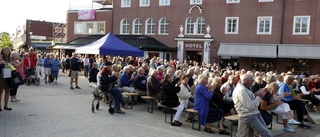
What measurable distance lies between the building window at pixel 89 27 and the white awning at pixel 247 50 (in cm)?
1563

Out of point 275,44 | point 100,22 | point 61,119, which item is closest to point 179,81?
point 61,119

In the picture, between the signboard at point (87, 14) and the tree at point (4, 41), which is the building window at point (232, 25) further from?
the tree at point (4, 41)

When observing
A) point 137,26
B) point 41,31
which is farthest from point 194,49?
point 41,31

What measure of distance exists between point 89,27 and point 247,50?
20290mm

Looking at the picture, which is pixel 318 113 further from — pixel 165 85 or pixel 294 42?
pixel 294 42

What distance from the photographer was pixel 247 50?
26484 mm

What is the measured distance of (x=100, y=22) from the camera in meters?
36.4

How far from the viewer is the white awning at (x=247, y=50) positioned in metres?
25.4

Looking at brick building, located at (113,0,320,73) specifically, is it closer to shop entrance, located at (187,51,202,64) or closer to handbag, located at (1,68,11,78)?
shop entrance, located at (187,51,202,64)

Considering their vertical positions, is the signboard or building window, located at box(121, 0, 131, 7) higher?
building window, located at box(121, 0, 131, 7)

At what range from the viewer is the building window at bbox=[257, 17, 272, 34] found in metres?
26.4

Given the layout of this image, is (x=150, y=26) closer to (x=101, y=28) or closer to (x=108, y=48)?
(x=101, y=28)

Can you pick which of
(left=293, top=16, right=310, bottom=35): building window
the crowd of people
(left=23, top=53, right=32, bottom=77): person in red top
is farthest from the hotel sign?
the crowd of people

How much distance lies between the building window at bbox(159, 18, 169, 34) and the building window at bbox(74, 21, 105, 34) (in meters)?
8.02
